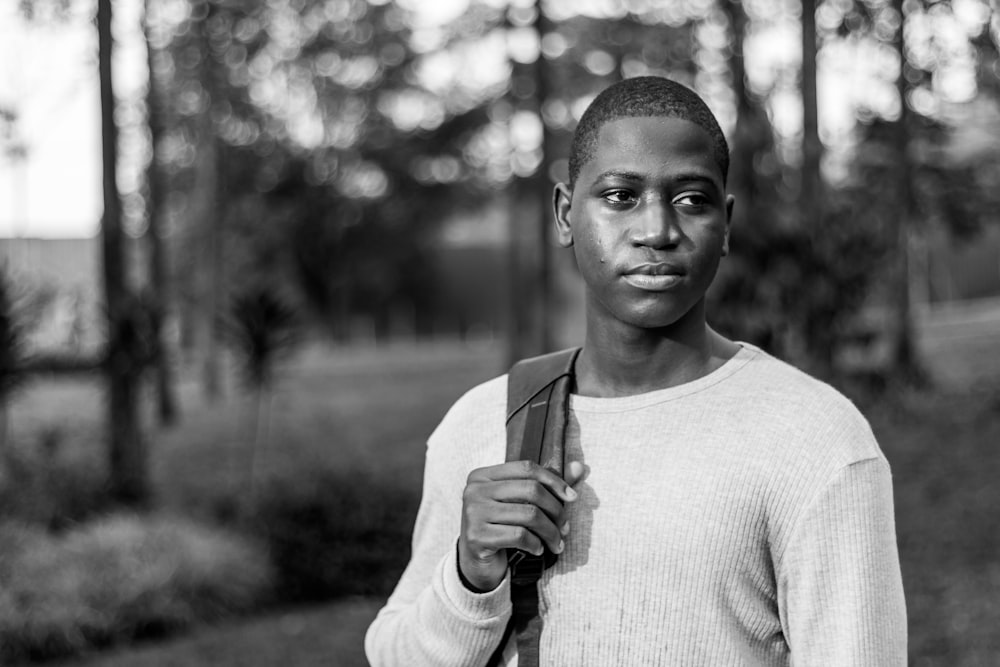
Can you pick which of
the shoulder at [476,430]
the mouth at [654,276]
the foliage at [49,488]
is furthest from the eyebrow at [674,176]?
the foliage at [49,488]

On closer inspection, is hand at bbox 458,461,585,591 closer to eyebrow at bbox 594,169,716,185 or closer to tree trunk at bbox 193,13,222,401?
eyebrow at bbox 594,169,716,185

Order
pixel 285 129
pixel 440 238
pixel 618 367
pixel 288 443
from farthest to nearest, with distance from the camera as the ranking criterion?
pixel 440 238, pixel 285 129, pixel 288 443, pixel 618 367

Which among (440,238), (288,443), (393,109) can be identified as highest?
(393,109)

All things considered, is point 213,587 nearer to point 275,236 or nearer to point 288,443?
point 288,443

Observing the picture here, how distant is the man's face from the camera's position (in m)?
1.90

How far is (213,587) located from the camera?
27.8 feet

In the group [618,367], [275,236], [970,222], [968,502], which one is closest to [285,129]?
[275,236]

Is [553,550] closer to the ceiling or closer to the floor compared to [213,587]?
closer to the ceiling

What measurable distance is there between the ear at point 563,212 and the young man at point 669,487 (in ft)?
0.13

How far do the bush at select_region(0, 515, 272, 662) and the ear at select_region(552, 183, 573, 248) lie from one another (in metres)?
6.51

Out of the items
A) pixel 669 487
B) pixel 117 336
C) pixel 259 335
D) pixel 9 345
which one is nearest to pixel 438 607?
pixel 669 487

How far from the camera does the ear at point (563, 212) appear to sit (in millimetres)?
2131

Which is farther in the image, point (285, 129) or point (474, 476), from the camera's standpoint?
point (285, 129)

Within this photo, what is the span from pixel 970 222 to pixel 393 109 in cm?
949
